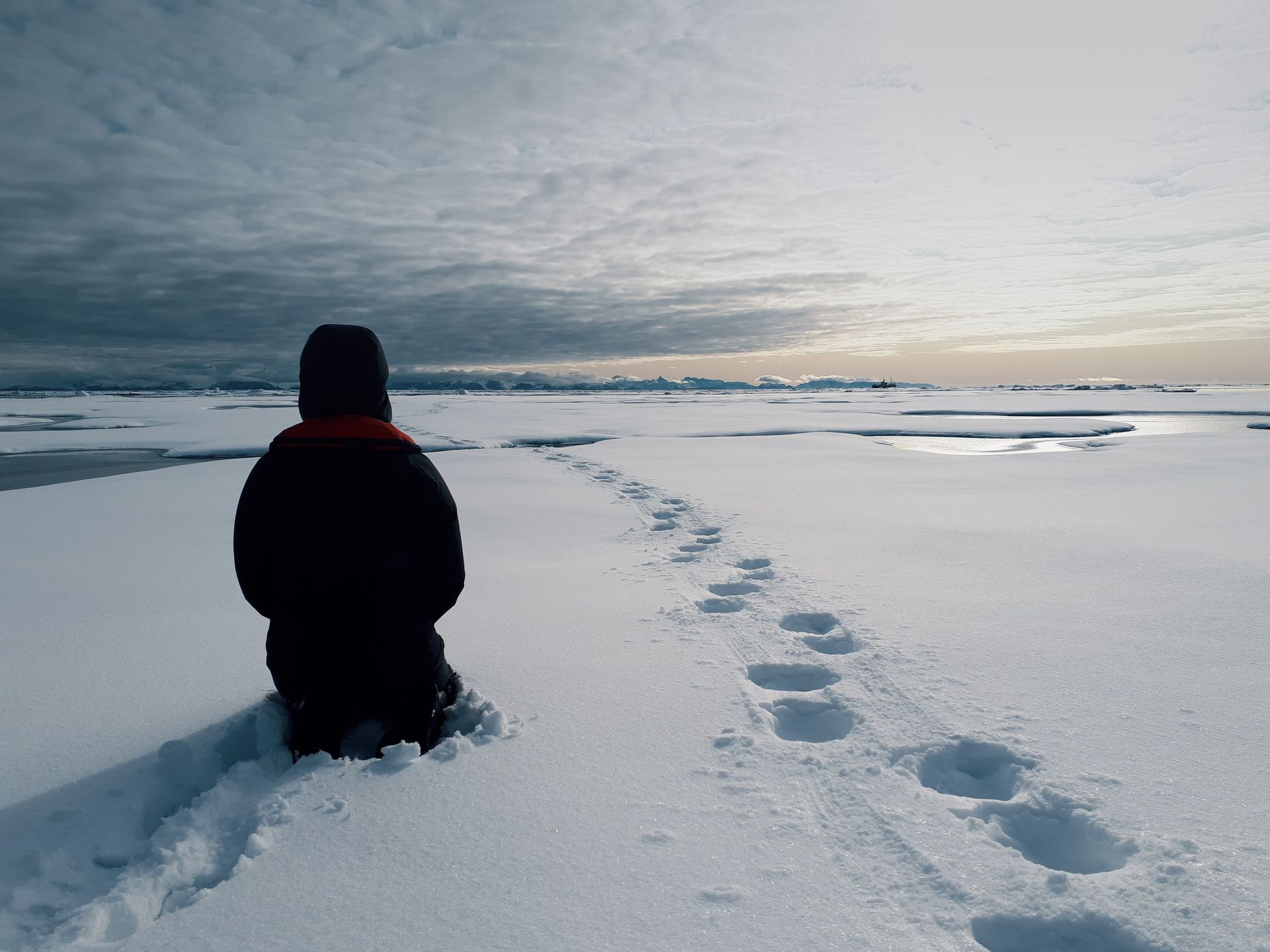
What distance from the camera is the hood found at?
2.36 meters

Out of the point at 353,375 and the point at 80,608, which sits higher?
the point at 353,375

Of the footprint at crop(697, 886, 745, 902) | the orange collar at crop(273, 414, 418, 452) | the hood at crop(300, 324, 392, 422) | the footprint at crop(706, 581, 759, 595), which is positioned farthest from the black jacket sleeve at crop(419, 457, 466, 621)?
the footprint at crop(706, 581, 759, 595)

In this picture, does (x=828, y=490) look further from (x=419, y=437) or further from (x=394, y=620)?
(x=419, y=437)

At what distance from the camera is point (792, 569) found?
15.6 ft

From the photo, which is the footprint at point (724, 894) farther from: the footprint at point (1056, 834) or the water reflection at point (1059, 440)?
the water reflection at point (1059, 440)

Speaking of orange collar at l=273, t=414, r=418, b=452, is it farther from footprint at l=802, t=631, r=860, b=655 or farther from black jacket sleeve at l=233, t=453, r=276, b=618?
footprint at l=802, t=631, r=860, b=655

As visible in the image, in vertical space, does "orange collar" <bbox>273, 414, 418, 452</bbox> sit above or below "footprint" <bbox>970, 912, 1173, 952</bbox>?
above

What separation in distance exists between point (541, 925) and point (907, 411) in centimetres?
2998

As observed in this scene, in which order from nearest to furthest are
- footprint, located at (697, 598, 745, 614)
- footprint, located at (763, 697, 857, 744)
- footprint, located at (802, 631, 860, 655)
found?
footprint, located at (763, 697, 857, 744) < footprint, located at (802, 631, 860, 655) < footprint, located at (697, 598, 745, 614)

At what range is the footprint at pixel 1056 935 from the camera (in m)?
1.55

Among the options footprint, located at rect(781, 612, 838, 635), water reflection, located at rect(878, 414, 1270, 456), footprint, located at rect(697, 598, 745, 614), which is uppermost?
water reflection, located at rect(878, 414, 1270, 456)

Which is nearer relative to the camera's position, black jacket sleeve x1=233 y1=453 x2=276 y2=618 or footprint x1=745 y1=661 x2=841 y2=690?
black jacket sleeve x1=233 y1=453 x2=276 y2=618

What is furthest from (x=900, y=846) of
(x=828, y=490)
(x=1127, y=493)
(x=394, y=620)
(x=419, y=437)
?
(x=419, y=437)

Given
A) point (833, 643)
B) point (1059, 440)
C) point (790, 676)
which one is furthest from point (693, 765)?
point (1059, 440)
